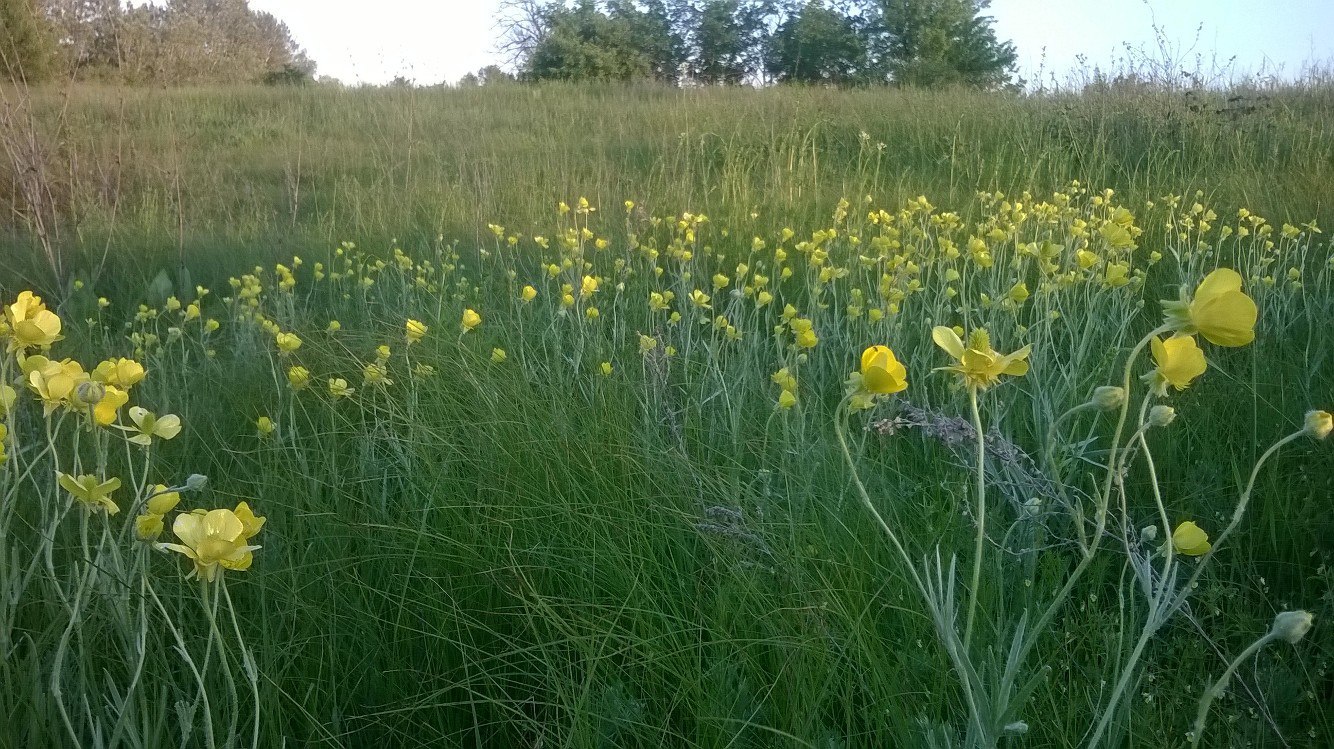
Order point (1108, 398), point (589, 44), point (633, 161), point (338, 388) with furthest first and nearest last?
1. point (589, 44)
2. point (633, 161)
3. point (338, 388)
4. point (1108, 398)

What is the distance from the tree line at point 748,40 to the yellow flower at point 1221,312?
13105 millimetres

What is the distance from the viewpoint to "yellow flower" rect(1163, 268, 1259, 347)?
0.89m

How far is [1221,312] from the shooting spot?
898 mm

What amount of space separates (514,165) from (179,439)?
4.10 meters

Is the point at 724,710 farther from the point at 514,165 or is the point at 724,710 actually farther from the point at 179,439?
the point at 514,165

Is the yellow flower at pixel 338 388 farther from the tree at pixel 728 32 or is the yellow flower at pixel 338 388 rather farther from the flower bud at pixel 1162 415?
the tree at pixel 728 32

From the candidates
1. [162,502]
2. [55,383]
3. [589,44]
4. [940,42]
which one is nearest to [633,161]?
[55,383]

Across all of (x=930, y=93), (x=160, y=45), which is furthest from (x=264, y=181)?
(x=930, y=93)

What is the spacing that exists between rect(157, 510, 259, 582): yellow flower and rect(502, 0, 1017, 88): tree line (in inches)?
517

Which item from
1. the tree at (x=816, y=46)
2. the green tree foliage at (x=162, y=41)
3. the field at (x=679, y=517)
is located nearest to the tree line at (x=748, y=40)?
the tree at (x=816, y=46)

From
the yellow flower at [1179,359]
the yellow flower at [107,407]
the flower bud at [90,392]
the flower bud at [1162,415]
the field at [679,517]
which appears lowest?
the field at [679,517]

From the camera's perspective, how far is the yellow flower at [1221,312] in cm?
89

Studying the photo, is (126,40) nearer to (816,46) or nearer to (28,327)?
(28,327)

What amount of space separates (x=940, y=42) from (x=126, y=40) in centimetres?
2024
